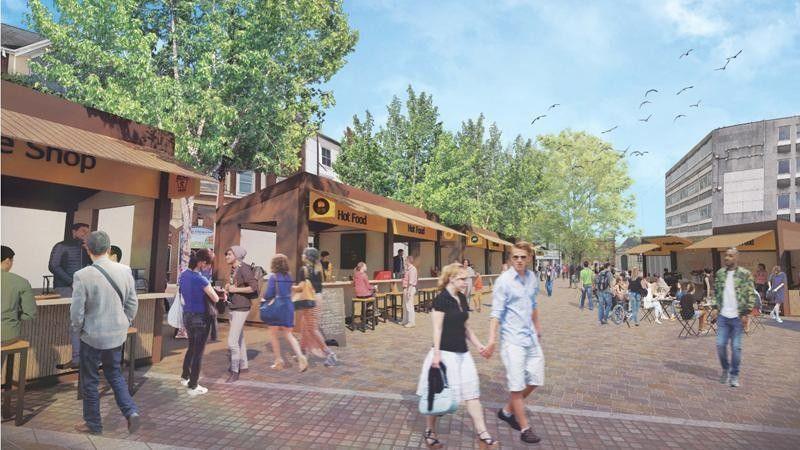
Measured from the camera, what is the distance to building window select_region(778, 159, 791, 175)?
187 ft

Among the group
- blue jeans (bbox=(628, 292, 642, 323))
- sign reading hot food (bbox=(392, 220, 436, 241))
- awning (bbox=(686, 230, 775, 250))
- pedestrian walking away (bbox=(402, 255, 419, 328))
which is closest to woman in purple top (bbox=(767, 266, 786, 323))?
awning (bbox=(686, 230, 775, 250))

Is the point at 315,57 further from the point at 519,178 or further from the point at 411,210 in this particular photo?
the point at 519,178

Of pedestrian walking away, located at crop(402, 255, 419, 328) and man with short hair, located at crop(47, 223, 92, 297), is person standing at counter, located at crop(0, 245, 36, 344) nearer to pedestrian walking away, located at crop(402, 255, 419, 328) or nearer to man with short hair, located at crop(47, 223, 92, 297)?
man with short hair, located at crop(47, 223, 92, 297)

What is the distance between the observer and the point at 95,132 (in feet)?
22.8

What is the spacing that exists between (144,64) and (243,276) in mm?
10095

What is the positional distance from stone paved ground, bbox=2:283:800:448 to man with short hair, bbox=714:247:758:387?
0.30m

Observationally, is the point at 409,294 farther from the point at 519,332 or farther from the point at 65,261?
the point at 519,332

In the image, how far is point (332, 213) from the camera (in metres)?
10.5

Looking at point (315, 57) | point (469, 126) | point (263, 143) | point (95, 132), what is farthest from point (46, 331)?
point (469, 126)

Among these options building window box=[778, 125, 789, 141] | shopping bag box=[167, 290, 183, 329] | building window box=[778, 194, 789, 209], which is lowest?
shopping bag box=[167, 290, 183, 329]

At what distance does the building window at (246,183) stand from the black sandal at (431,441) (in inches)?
1028

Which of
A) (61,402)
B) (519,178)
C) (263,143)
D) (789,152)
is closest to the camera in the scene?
(61,402)

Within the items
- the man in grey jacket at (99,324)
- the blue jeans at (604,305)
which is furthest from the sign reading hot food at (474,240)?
the man in grey jacket at (99,324)

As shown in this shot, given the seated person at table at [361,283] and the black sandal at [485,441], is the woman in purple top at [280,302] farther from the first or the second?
the seated person at table at [361,283]
